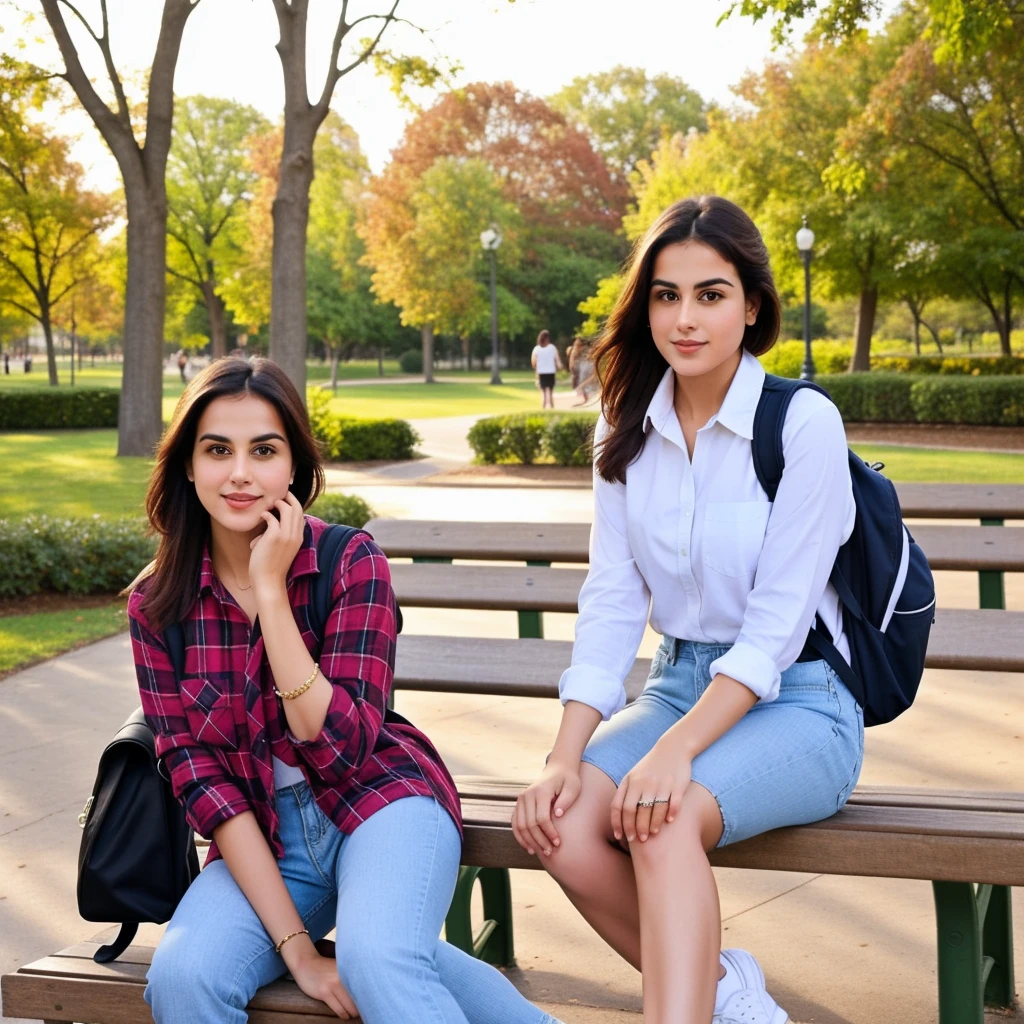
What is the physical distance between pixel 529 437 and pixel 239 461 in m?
15.4

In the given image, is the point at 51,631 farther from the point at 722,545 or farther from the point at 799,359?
the point at 799,359

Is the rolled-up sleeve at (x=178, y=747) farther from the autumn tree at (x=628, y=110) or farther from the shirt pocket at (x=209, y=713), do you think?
the autumn tree at (x=628, y=110)

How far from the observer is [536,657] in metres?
3.97

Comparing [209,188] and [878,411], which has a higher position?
[209,188]

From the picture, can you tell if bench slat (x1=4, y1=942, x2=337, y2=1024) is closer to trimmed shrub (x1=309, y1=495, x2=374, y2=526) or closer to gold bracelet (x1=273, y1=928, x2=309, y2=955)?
gold bracelet (x1=273, y1=928, x2=309, y2=955)

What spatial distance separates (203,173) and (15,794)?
48514mm

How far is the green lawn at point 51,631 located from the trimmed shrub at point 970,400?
17.6 metres

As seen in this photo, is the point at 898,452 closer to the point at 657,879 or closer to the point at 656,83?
the point at 657,879

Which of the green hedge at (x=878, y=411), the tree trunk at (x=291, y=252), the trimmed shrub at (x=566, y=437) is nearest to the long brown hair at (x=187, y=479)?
the tree trunk at (x=291, y=252)

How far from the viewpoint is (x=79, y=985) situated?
92.0 inches

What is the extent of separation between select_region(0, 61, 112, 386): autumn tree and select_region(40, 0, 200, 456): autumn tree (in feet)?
54.0

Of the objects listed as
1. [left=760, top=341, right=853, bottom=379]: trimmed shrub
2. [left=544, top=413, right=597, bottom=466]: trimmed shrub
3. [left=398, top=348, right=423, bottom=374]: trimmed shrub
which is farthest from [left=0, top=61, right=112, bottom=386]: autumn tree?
[left=398, top=348, right=423, bottom=374]: trimmed shrub

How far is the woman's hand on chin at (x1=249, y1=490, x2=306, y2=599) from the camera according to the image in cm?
244

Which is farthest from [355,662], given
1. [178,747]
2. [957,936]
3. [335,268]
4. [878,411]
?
[335,268]
